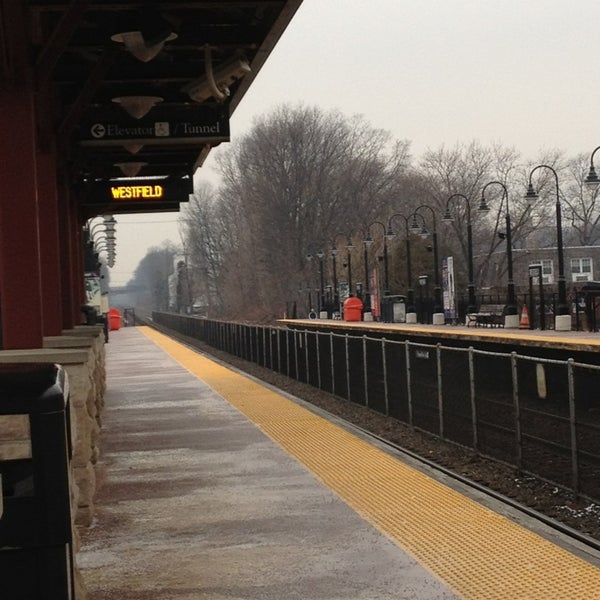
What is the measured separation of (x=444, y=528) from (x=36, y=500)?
4748 mm

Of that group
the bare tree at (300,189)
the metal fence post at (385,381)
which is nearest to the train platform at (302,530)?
the metal fence post at (385,381)

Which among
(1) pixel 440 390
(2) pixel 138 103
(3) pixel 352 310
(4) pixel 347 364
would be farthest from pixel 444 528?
(3) pixel 352 310

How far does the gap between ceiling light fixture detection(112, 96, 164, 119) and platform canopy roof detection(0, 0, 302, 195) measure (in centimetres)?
1

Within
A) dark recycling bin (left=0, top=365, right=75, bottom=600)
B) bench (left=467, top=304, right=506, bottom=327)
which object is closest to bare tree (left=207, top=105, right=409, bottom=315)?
bench (left=467, top=304, right=506, bottom=327)

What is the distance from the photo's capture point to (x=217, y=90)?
38.7 feet

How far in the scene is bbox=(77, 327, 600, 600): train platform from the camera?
586cm

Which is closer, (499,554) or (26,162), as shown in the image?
(499,554)

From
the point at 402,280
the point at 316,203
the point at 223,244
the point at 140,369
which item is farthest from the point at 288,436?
the point at 223,244

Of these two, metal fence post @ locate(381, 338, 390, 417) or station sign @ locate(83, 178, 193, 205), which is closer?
metal fence post @ locate(381, 338, 390, 417)

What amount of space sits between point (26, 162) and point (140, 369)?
55.4 ft

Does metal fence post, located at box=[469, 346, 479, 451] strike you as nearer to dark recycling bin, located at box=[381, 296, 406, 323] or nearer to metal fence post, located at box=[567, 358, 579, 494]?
metal fence post, located at box=[567, 358, 579, 494]

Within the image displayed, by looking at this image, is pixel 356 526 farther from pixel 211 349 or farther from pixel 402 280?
pixel 402 280

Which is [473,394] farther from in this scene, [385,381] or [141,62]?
[141,62]

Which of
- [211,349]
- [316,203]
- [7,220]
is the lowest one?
[211,349]
